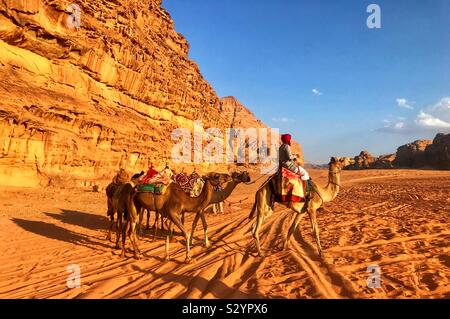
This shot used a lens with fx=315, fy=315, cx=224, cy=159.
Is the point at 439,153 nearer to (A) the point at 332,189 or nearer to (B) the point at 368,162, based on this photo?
(B) the point at 368,162

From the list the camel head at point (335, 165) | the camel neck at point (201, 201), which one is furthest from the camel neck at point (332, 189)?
the camel neck at point (201, 201)

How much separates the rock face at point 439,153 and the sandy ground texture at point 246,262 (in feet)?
209

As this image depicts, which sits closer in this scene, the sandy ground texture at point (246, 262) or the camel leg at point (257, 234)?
the sandy ground texture at point (246, 262)

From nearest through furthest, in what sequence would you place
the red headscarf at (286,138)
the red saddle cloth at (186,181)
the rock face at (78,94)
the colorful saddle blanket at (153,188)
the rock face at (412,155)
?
the red headscarf at (286,138) → the colorful saddle blanket at (153,188) → the red saddle cloth at (186,181) → the rock face at (78,94) → the rock face at (412,155)

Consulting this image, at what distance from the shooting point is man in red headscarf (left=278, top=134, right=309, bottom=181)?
855 cm

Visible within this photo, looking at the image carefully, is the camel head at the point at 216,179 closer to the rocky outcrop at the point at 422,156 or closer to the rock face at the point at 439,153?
the rocky outcrop at the point at 422,156

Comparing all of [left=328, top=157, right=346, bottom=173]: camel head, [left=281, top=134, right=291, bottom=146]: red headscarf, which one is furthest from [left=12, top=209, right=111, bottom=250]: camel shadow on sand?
[left=328, top=157, right=346, bottom=173]: camel head

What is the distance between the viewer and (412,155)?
252 ft

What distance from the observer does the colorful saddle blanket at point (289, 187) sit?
8328 mm

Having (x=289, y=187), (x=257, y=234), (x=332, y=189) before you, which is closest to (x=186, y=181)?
(x=257, y=234)

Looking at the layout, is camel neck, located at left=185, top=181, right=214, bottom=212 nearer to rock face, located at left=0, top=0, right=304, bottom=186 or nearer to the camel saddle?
the camel saddle

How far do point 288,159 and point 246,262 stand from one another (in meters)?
2.94

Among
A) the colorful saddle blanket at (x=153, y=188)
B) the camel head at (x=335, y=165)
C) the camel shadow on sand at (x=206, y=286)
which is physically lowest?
the camel shadow on sand at (x=206, y=286)

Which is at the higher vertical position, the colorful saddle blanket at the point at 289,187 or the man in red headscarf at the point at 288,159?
the man in red headscarf at the point at 288,159
